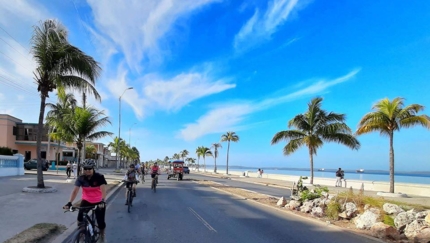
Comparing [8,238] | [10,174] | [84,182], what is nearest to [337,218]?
[84,182]

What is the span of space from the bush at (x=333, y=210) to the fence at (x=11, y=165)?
80.8 ft

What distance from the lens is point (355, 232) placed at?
954 centimetres

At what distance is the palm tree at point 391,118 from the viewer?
76.3 ft

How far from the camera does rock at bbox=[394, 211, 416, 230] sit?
363 inches

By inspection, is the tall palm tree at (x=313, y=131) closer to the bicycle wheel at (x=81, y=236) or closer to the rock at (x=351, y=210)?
the rock at (x=351, y=210)

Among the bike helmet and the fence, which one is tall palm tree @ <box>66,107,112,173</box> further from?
the bike helmet

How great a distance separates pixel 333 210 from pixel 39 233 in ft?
30.1

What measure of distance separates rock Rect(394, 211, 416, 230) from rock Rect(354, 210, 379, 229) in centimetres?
62

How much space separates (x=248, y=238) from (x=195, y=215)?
3.84 m

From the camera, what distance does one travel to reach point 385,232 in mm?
8992

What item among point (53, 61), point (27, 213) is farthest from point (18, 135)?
point (27, 213)

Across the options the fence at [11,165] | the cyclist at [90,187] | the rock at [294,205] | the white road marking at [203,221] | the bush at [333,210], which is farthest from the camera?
the fence at [11,165]

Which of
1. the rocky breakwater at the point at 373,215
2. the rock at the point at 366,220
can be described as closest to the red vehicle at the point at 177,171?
the rocky breakwater at the point at 373,215

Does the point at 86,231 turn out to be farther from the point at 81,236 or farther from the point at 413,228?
the point at 413,228
